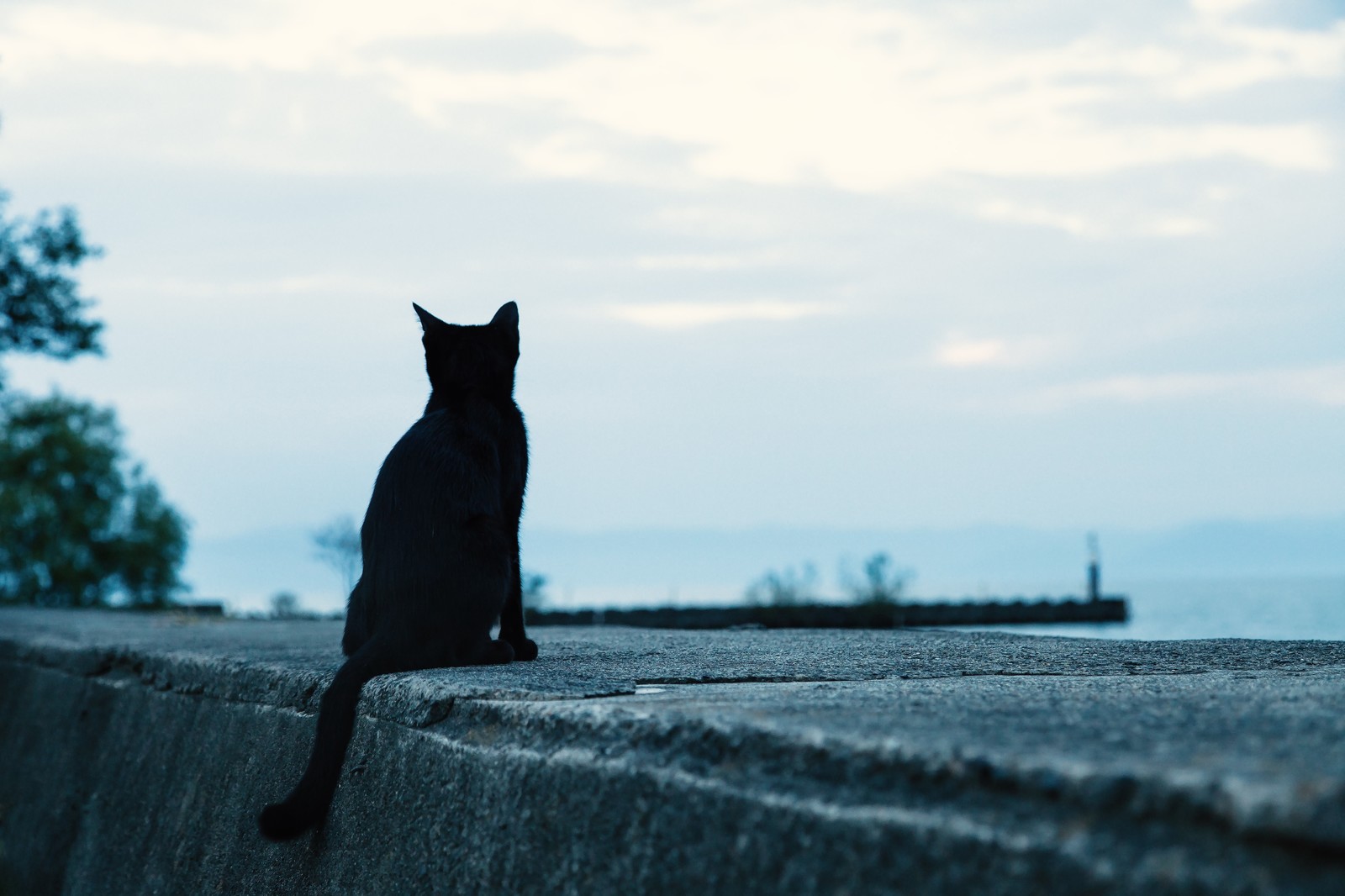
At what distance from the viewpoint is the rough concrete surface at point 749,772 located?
4.22 ft

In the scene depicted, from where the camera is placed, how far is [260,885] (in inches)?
113

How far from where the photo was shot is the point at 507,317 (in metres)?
3.90

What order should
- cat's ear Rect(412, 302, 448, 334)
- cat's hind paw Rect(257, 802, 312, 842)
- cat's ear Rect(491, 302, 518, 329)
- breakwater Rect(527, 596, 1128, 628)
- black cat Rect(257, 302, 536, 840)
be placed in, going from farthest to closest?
breakwater Rect(527, 596, 1128, 628) < cat's ear Rect(491, 302, 518, 329) < cat's ear Rect(412, 302, 448, 334) < black cat Rect(257, 302, 536, 840) < cat's hind paw Rect(257, 802, 312, 842)

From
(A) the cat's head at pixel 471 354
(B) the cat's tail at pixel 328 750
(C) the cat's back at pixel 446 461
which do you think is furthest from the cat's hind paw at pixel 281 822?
(A) the cat's head at pixel 471 354

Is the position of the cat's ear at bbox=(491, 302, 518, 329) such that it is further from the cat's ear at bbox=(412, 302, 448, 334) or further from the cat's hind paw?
the cat's hind paw

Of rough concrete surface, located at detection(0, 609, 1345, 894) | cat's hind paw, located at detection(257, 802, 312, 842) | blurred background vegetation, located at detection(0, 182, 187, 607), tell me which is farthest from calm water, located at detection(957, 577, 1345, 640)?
blurred background vegetation, located at detection(0, 182, 187, 607)

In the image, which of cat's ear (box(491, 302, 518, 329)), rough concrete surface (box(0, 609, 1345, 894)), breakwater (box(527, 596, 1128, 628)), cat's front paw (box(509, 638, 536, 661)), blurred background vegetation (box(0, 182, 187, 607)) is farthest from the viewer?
blurred background vegetation (box(0, 182, 187, 607))

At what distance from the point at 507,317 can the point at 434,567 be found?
3.78 ft

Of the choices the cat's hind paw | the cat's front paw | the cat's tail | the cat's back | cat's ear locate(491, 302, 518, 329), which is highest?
cat's ear locate(491, 302, 518, 329)

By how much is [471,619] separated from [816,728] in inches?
59.5

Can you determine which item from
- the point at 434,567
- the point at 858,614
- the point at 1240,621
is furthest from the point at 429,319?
the point at 858,614

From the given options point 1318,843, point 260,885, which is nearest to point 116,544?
point 260,885

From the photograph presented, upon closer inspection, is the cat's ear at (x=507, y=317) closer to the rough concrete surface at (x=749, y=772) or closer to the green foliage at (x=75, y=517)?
the rough concrete surface at (x=749, y=772)

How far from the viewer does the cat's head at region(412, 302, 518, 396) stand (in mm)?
3619
